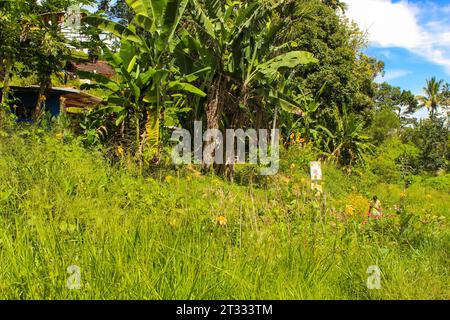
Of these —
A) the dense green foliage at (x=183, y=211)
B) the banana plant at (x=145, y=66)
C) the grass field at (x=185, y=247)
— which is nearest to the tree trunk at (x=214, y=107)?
the dense green foliage at (x=183, y=211)

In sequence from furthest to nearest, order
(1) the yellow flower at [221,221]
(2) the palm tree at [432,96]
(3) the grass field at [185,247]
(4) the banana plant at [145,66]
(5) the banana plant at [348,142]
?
(2) the palm tree at [432,96] < (5) the banana plant at [348,142] < (4) the banana plant at [145,66] < (1) the yellow flower at [221,221] < (3) the grass field at [185,247]

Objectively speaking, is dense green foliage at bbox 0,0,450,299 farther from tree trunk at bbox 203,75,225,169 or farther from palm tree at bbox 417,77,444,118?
palm tree at bbox 417,77,444,118

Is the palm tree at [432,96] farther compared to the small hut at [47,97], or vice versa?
the palm tree at [432,96]

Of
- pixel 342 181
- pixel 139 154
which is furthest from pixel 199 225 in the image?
pixel 342 181

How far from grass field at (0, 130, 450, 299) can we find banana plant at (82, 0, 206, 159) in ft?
10.8

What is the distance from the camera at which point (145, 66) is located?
7.99m

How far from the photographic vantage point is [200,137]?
31.6ft

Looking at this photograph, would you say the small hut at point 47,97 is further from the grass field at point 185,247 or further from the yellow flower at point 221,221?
the yellow flower at point 221,221

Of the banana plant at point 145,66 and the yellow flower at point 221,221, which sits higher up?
the banana plant at point 145,66

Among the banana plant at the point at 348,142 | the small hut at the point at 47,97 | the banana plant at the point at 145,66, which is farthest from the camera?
the banana plant at the point at 348,142

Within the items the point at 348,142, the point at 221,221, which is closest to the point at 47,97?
the point at 348,142

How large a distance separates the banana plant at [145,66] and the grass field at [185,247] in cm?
330

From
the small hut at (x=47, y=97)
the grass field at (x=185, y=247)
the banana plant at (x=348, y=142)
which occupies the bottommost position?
the grass field at (x=185, y=247)

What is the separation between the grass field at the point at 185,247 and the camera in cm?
234
